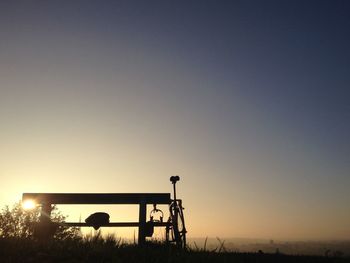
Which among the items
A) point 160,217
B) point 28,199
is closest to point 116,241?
point 28,199

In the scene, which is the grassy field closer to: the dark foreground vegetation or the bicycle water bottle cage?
the dark foreground vegetation

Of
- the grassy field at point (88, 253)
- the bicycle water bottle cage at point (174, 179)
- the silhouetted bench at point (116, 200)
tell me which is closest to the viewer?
the grassy field at point (88, 253)

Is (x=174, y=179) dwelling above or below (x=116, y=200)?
above

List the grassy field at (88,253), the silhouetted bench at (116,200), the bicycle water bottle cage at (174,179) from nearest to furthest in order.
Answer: the grassy field at (88,253), the silhouetted bench at (116,200), the bicycle water bottle cage at (174,179)

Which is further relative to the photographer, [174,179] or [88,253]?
[174,179]

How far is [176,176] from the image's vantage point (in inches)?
490


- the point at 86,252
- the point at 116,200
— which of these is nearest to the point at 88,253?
the point at 86,252

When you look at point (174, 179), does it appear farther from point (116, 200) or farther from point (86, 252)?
point (86, 252)

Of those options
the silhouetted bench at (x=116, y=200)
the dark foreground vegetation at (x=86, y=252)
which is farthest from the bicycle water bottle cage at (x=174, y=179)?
the dark foreground vegetation at (x=86, y=252)

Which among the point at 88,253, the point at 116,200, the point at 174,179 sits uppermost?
the point at 174,179

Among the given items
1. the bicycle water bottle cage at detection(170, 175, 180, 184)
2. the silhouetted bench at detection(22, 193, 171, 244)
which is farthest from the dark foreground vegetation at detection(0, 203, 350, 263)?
the bicycle water bottle cage at detection(170, 175, 180, 184)

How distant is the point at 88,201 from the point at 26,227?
1.72 m

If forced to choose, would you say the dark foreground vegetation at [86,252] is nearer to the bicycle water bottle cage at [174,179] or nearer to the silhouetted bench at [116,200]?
the silhouetted bench at [116,200]

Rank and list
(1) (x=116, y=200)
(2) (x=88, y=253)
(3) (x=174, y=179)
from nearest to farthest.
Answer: (2) (x=88, y=253) < (1) (x=116, y=200) < (3) (x=174, y=179)
